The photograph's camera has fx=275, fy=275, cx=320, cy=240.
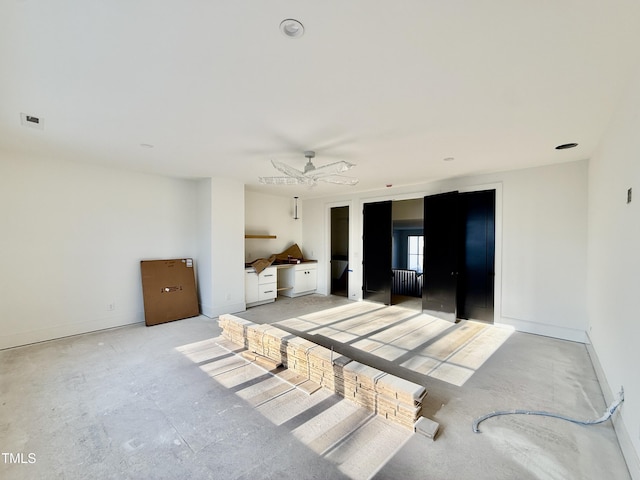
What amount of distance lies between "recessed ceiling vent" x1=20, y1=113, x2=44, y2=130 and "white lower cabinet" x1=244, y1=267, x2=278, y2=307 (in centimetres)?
368

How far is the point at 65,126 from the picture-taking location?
2740 millimetres

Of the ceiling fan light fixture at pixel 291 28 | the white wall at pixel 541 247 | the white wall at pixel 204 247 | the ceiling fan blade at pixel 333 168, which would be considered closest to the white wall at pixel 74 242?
the white wall at pixel 204 247

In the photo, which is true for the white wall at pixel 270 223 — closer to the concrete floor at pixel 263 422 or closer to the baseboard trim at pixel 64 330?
the baseboard trim at pixel 64 330

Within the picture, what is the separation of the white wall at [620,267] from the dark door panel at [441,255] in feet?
6.00

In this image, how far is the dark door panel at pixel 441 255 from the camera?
4820 millimetres

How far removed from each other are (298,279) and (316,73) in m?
5.41

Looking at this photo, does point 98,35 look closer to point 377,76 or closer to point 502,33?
point 377,76

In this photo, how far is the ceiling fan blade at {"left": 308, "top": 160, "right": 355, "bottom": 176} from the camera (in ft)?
10.2

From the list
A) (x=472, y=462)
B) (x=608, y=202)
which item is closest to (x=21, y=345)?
(x=472, y=462)

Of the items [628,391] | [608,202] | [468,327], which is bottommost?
[468,327]

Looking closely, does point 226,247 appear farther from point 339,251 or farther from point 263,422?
point 339,251

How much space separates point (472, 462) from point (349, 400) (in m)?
1.00

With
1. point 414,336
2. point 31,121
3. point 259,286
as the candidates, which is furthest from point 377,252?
point 31,121

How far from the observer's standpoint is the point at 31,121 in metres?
2.62
